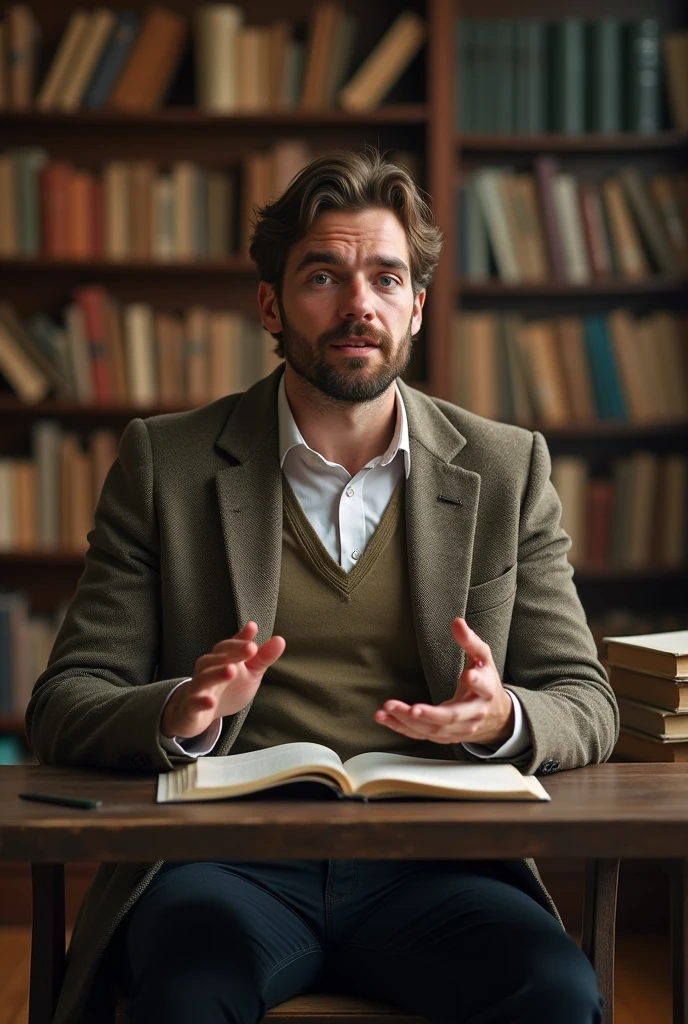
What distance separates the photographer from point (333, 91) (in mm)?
3654

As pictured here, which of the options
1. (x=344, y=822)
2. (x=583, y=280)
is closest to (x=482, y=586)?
(x=344, y=822)

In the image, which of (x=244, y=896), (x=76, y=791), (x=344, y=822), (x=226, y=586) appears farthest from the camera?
(x=226, y=586)

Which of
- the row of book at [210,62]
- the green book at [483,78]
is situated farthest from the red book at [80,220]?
the green book at [483,78]

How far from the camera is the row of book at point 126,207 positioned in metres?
3.64

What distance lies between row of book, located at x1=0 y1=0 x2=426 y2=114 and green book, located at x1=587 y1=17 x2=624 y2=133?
1.63 feet

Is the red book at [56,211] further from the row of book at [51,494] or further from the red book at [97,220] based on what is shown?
the row of book at [51,494]

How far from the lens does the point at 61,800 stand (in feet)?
4.28

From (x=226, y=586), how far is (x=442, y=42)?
2.34m

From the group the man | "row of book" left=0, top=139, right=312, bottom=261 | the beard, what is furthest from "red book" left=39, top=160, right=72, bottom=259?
the beard

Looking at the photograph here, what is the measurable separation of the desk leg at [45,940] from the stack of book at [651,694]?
82 cm

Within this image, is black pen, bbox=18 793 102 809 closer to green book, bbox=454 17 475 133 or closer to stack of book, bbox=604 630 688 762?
stack of book, bbox=604 630 688 762

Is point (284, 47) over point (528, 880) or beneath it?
over

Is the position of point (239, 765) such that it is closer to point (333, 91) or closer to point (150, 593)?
point (150, 593)

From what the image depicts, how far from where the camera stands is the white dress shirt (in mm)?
1856
